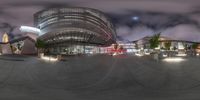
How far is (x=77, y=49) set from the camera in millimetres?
118438

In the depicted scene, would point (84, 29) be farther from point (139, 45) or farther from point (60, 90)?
point (60, 90)

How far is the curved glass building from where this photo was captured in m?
115

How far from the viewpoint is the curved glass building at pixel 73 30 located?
376 feet

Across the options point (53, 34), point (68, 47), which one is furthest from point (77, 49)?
point (53, 34)

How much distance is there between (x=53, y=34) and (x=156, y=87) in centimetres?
10344

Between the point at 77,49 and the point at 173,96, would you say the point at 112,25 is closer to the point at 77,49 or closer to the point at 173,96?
the point at 77,49

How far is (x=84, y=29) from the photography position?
4542 inches

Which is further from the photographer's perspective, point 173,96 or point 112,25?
point 112,25

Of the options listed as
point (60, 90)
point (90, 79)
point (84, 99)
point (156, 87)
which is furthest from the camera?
point (90, 79)

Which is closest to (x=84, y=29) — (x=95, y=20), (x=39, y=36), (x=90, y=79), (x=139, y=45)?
(x=95, y=20)

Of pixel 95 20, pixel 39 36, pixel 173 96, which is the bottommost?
pixel 173 96

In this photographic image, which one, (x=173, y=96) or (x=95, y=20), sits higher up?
(x=95, y=20)

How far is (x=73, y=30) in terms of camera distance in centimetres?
11500

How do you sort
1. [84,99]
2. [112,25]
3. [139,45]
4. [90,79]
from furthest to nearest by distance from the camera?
[139,45] → [112,25] → [90,79] → [84,99]
